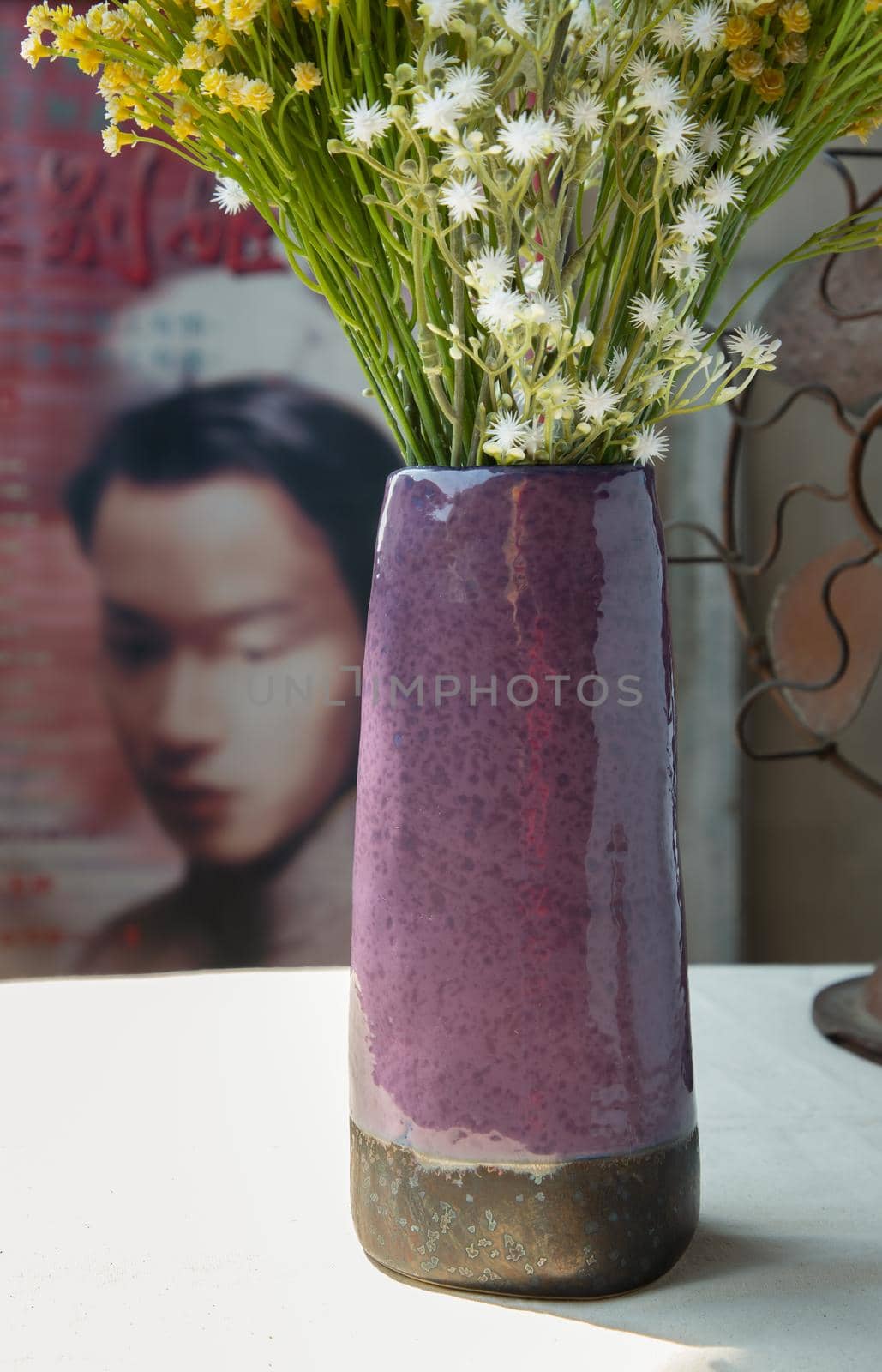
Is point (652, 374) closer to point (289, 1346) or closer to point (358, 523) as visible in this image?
point (289, 1346)

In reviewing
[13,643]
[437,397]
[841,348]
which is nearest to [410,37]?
[437,397]

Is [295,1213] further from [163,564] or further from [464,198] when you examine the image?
[163,564]

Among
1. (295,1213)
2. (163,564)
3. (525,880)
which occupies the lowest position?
(295,1213)

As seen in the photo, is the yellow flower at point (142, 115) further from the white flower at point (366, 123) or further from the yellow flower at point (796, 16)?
the yellow flower at point (796, 16)

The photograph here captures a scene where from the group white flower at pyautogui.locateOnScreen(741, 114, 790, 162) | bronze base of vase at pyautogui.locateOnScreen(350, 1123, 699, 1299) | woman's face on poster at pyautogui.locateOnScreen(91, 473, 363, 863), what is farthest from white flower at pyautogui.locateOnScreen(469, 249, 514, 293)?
woman's face on poster at pyautogui.locateOnScreen(91, 473, 363, 863)

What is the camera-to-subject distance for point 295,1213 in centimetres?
58

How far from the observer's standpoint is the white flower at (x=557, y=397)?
45 centimetres

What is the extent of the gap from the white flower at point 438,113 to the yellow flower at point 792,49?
0.44ft

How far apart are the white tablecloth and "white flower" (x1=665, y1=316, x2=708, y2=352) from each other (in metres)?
0.38

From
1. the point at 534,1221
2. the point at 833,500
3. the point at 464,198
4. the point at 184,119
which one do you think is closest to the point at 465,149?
the point at 464,198

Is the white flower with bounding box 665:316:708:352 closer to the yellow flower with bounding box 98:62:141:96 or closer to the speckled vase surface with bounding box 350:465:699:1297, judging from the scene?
the speckled vase surface with bounding box 350:465:699:1297

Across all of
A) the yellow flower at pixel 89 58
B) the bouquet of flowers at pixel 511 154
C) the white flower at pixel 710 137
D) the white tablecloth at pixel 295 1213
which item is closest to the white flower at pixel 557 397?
the bouquet of flowers at pixel 511 154

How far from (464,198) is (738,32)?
0.11 meters

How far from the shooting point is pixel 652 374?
463 mm
